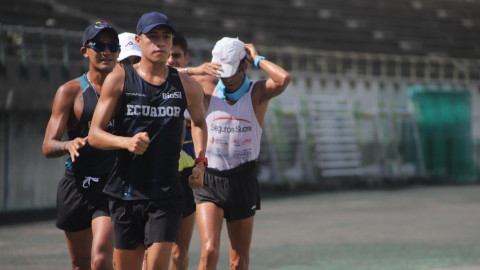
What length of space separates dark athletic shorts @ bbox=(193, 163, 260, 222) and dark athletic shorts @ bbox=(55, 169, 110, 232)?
990 mm

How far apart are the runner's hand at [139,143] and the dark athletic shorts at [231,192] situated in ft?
6.05

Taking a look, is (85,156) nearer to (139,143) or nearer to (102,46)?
(102,46)

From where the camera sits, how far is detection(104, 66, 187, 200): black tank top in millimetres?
3797

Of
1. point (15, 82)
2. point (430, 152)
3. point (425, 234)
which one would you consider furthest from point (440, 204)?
point (15, 82)

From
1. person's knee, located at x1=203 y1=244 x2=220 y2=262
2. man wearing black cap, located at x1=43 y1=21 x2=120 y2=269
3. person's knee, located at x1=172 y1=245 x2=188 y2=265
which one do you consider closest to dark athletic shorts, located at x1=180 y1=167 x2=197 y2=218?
person's knee, located at x1=172 y1=245 x2=188 y2=265

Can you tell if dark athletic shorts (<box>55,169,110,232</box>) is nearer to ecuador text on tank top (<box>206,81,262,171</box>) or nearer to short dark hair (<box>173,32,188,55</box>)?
ecuador text on tank top (<box>206,81,262,171</box>)

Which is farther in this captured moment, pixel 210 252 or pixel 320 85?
pixel 320 85

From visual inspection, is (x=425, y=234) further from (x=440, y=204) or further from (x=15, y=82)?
(x=15, y=82)

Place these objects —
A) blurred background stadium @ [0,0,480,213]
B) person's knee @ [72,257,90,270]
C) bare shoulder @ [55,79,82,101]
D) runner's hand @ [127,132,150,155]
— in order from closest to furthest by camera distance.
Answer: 1. runner's hand @ [127,132,150,155]
2. bare shoulder @ [55,79,82,101]
3. person's knee @ [72,257,90,270]
4. blurred background stadium @ [0,0,480,213]

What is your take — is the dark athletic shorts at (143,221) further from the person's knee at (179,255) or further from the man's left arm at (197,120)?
the person's knee at (179,255)

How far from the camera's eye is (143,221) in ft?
12.9

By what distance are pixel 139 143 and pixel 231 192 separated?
6.26 feet

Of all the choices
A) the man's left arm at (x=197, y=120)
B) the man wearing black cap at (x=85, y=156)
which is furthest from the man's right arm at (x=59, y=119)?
the man's left arm at (x=197, y=120)

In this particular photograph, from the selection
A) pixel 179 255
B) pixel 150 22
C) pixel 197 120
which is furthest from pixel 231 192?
pixel 150 22
